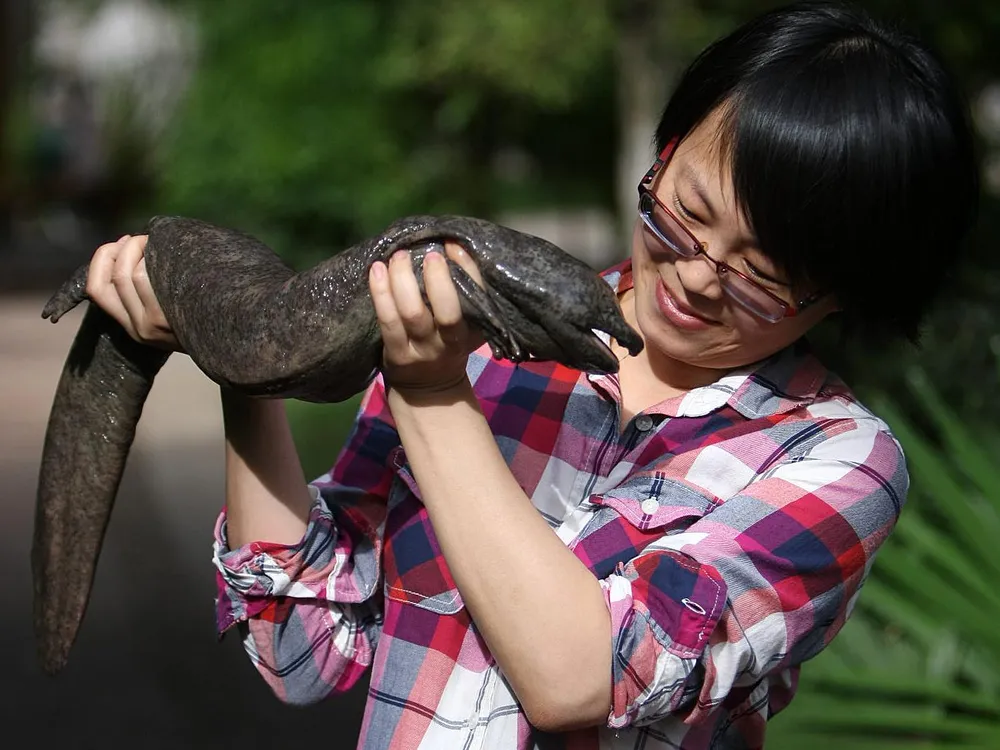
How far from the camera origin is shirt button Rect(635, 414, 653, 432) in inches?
69.5

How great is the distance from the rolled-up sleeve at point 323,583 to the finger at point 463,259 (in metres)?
0.50

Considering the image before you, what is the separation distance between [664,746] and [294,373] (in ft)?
2.38

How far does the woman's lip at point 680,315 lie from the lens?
1.70m

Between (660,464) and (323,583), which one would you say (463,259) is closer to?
(660,464)

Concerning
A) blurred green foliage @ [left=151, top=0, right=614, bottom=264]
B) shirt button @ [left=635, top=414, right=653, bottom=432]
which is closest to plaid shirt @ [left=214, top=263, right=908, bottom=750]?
shirt button @ [left=635, top=414, right=653, bottom=432]

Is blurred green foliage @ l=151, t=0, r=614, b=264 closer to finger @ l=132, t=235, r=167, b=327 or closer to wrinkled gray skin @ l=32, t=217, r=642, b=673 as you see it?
wrinkled gray skin @ l=32, t=217, r=642, b=673

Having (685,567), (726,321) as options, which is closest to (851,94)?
(726,321)

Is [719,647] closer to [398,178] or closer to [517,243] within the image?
[517,243]

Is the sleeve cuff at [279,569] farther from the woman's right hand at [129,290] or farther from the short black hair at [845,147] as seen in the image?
the short black hair at [845,147]

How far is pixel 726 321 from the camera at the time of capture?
1702mm

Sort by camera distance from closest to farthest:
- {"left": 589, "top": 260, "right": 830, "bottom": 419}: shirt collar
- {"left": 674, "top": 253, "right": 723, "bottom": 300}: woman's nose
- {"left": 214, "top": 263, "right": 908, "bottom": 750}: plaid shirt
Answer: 1. {"left": 214, "top": 263, "right": 908, "bottom": 750}: plaid shirt
2. {"left": 674, "top": 253, "right": 723, "bottom": 300}: woman's nose
3. {"left": 589, "top": 260, "right": 830, "bottom": 419}: shirt collar

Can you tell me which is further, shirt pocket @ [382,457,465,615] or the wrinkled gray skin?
shirt pocket @ [382,457,465,615]

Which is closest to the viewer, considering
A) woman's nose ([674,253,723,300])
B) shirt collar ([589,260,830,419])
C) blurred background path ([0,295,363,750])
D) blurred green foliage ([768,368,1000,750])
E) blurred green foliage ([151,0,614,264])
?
woman's nose ([674,253,723,300])

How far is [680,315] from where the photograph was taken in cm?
170
